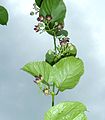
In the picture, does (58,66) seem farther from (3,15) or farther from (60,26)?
(3,15)

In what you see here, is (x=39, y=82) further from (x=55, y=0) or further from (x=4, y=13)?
(x=4, y=13)

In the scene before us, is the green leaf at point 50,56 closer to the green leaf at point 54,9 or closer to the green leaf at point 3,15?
the green leaf at point 54,9

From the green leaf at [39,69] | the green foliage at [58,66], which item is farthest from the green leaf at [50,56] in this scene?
the green leaf at [39,69]

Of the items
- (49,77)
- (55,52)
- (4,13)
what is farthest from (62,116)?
(4,13)

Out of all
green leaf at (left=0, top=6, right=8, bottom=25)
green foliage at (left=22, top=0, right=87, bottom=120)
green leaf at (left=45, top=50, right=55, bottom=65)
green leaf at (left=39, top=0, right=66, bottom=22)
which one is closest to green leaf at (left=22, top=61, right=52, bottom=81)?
green foliage at (left=22, top=0, right=87, bottom=120)

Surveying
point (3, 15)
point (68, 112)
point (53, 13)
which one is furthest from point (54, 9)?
point (68, 112)

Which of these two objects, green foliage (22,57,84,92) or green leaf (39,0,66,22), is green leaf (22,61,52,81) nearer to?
green foliage (22,57,84,92)
